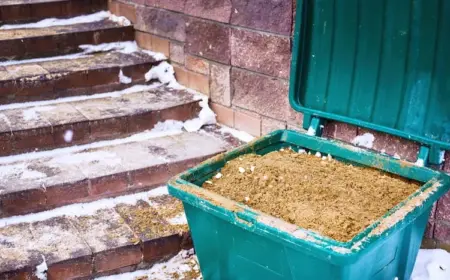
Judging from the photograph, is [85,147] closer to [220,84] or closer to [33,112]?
[33,112]

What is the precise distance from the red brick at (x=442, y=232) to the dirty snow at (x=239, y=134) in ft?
3.88

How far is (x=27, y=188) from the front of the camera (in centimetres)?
270

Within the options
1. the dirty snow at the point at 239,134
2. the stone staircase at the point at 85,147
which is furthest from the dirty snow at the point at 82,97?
the dirty snow at the point at 239,134

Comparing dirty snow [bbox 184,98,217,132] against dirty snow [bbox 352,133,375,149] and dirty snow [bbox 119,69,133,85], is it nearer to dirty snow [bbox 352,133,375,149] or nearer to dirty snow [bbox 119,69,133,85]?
dirty snow [bbox 119,69,133,85]

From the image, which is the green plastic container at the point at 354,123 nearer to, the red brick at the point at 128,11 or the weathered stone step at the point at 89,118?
the weathered stone step at the point at 89,118

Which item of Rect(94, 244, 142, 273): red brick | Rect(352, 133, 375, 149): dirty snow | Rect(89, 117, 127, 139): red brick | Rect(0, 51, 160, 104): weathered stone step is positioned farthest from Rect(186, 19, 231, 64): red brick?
Rect(94, 244, 142, 273): red brick

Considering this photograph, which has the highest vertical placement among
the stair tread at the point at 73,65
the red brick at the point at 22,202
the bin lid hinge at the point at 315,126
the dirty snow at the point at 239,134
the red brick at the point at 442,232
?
the stair tread at the point at 73,65

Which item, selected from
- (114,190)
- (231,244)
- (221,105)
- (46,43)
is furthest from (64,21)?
(231,244)

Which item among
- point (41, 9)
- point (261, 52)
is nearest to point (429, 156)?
point (261, 52)

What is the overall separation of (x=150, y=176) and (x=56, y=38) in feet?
4.80

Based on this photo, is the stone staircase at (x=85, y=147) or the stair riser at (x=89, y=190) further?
the stair riser at (x=89, y=190)

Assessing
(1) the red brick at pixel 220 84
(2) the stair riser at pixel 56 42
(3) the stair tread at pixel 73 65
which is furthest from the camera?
(2) the stair riser at pixel 56 42

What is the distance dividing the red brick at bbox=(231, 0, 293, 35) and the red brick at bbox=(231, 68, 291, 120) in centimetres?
26

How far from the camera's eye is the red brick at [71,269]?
2.39 metres
